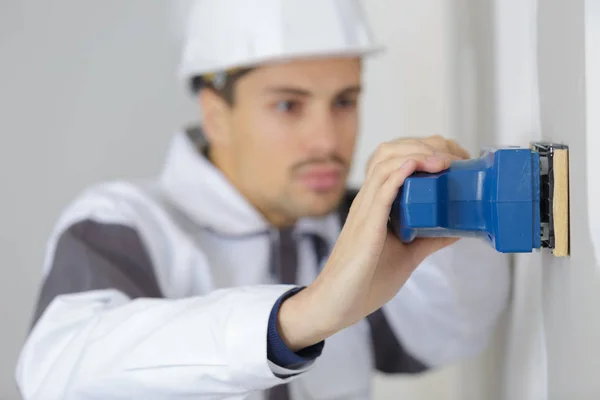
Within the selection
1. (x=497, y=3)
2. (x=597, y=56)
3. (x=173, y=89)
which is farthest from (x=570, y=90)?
(x=173, y=89)

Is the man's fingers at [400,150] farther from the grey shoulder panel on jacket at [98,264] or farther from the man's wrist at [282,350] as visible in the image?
the grey shoulder panel on jacket at [98,264]

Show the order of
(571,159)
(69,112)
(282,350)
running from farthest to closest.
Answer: (69,112) → (282,350) → (571,159)

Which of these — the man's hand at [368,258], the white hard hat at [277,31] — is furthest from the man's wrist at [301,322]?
the white hard hat at [277,31]

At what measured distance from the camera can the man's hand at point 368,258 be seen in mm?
433

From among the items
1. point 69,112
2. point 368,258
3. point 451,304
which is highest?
point 69,112

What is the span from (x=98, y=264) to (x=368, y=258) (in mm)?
361

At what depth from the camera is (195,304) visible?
0.55 metres

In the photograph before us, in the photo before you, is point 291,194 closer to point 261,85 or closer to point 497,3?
point 261,85

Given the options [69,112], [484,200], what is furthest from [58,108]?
[484,200]

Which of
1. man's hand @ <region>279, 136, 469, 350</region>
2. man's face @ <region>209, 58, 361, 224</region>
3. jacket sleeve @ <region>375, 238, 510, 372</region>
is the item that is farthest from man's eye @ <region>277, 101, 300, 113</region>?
man's hand @ <region>279, 136, 469, 350</region>

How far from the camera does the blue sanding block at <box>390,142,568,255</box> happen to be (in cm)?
39

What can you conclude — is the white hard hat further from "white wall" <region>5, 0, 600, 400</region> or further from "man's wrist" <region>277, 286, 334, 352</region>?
"man's wrist" <region>277, 286, 334, 352</region>

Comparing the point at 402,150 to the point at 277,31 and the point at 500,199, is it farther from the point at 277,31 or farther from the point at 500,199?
the point at 277,31

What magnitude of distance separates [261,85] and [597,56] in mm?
524
